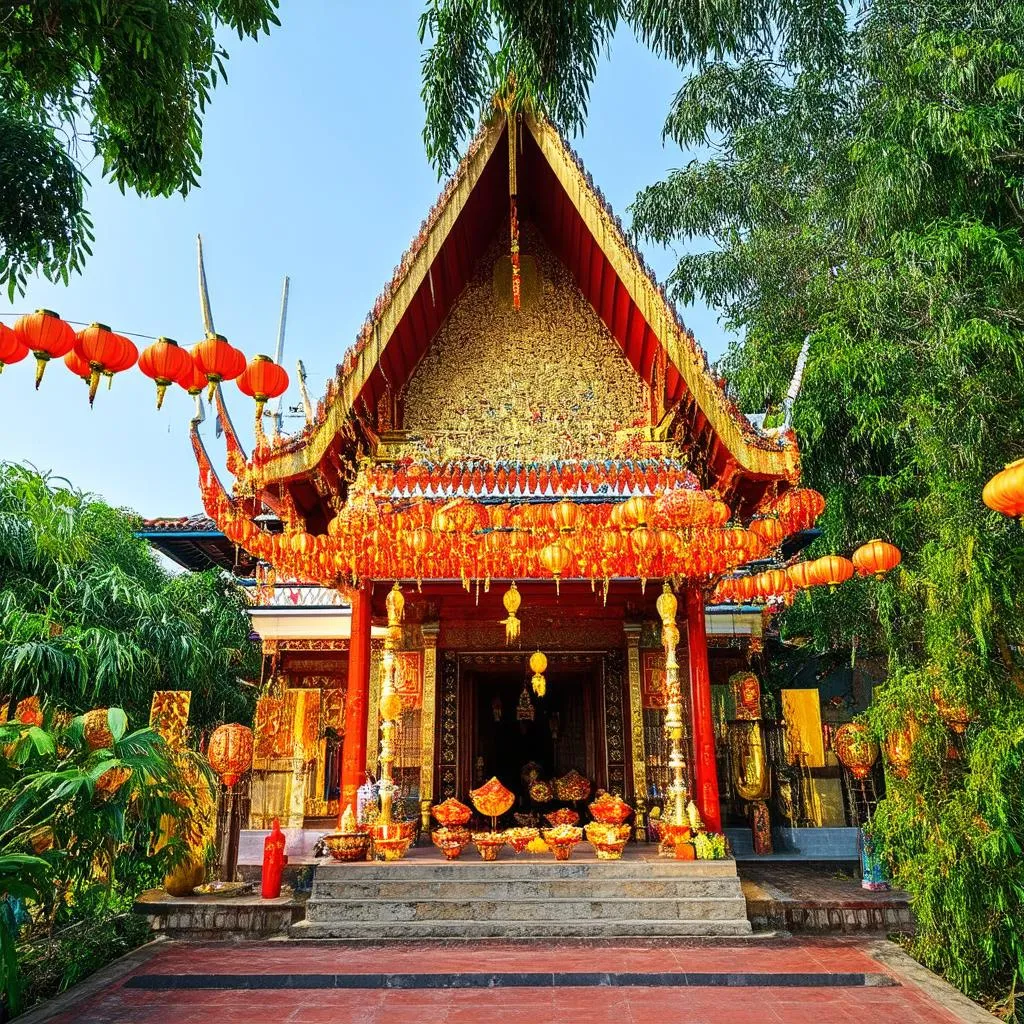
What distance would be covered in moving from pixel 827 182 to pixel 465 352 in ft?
32.5

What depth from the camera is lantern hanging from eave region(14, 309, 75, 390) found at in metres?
→ 5.48

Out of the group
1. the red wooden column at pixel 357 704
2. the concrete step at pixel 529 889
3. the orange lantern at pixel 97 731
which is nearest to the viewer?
the orange lantern at pixel 97 731

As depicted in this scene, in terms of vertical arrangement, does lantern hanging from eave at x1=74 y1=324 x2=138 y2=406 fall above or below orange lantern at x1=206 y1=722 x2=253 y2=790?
above

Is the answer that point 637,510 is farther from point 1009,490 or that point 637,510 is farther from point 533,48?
point 533,48

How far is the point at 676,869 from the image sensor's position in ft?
23.5

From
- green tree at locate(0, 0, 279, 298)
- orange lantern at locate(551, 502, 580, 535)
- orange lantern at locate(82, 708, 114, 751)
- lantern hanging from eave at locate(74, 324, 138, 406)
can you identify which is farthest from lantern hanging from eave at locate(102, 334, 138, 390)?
orange lantern at locate(551, 502, 580, 535)

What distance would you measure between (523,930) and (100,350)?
6.10 meters

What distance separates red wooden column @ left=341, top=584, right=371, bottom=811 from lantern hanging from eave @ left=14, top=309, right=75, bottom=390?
4.04 m

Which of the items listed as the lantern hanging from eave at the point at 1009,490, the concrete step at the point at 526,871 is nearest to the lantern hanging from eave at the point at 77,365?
the concrete step at the point at 526,871

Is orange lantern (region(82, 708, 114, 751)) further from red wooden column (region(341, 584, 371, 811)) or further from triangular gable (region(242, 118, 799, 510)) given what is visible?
red wooden column (region(341, 584, 371, 811))

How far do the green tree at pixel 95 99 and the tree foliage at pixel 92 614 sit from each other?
129 inches

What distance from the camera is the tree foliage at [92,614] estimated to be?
8.08 metres

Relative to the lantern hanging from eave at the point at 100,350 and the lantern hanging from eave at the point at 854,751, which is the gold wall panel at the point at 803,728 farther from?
the lantern hanging from eave at the point at 100,350

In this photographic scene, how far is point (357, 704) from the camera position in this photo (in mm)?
8250
